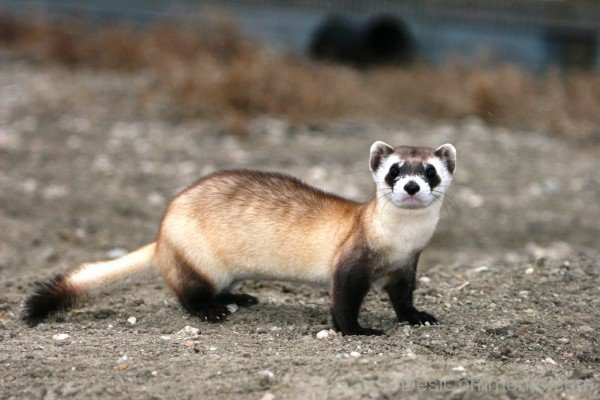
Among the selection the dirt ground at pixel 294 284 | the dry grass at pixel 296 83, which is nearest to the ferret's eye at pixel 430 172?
the dirt ground at pixel 294 284

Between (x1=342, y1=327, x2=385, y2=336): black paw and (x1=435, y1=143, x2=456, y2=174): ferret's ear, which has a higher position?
(x1=435, y1=143, x2=456, y2=174): ferret's ear

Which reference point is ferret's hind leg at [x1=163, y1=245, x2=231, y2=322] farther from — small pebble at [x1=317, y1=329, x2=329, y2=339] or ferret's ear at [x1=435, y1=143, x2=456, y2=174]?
ferret's ear at [x1=435, y1=143, x2=456, y2=174]

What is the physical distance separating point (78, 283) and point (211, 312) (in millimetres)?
677

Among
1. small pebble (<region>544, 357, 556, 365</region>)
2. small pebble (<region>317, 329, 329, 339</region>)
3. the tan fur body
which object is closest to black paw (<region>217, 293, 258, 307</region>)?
the tan fur body

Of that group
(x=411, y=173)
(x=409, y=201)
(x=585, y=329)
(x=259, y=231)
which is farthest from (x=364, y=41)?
(x=409, y=201)

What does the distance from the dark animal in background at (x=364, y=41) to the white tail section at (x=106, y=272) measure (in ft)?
30.0

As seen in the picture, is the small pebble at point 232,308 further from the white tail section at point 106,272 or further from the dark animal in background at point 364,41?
the dark animal in background at point 364,41

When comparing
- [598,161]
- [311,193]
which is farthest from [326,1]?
[311,193]

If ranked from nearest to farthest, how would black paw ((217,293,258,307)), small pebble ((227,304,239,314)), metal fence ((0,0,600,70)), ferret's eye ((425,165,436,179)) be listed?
→ ferret's eye ((425,165,436,179)), small pebble ((227,304,239,314)), black paw ((217,293,258,307)), metal fence ((0,0,600,70))

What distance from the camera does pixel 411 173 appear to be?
3.61 metres

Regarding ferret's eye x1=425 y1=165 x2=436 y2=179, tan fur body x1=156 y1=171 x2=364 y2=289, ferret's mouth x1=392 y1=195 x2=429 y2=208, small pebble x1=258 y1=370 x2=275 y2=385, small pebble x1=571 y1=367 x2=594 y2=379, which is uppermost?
ferret's eye x1=425 y1=165 x2=436 y2=179

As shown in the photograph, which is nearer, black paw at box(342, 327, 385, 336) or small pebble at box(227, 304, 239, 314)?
black paw at box(342, 327, 385, 336)

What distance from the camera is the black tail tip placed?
4.11 meters

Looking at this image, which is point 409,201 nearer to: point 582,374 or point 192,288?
point 582,374
